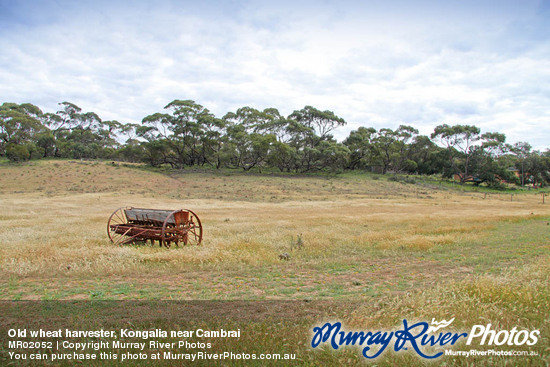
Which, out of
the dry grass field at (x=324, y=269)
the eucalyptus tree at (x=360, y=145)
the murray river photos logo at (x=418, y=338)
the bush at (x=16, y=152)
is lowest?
the dry grass field at (x=324, y=269)

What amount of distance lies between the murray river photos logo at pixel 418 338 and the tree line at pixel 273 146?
Answer: 6137 cm

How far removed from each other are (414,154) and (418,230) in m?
82.4

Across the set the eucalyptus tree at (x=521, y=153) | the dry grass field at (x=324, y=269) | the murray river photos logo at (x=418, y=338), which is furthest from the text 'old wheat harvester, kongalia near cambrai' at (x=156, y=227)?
the eucalyptus tree at (x=521, y=153)

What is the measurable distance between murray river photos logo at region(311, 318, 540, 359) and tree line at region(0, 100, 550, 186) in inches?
2416

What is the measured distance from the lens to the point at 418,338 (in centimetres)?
432

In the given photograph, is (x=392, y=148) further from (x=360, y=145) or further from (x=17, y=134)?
(x=17, y=134)

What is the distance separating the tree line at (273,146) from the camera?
225 feet

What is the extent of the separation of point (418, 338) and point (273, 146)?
64026mm

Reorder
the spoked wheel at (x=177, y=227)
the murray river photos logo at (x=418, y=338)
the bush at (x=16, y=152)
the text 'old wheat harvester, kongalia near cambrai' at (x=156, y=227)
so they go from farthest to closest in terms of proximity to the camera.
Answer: the bush at (x=16, y=152), the text 'old wheat harvester, kongalia near cambrai' at (x=156, y=227), the spoked wheel at (x=177, y=227), the murray river photos logo at (x=418, y=338)

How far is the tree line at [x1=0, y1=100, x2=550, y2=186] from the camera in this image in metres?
68.5

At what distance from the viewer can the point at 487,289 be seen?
19.0 ft

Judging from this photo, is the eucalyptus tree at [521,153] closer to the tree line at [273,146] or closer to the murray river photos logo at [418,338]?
the tree line at [273,146]

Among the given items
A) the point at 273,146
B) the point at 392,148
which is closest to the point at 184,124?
the point at 273,146

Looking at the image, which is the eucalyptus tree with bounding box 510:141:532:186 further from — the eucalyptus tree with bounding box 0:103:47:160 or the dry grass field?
the eucalyptus tree with bounding box 0:103:47:160
